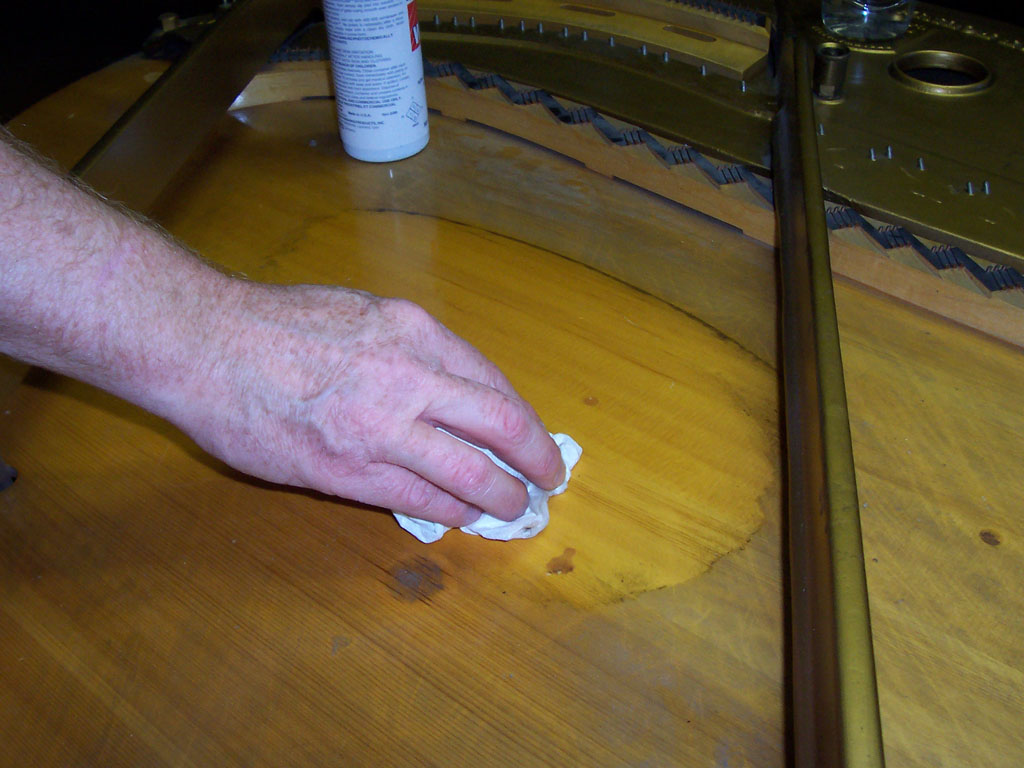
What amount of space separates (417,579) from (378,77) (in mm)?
549

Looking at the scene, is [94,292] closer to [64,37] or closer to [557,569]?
[557,569]

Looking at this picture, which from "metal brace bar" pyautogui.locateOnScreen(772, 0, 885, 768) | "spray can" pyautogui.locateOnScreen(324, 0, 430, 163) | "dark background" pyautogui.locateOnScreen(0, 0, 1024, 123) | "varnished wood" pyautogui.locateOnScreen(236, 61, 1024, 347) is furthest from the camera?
"dark background" pyautogui.locateOnScreen(0, 0, 1024, 123)

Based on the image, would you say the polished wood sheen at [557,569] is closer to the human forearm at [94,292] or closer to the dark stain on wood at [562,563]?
the dark stain on wood at [562,563]

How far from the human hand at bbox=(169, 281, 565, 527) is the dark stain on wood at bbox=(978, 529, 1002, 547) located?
29cm

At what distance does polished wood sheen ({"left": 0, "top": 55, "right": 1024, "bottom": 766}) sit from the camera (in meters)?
0.45

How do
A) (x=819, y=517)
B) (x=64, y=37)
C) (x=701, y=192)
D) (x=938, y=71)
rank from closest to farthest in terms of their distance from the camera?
(x=819, y=517) < (x=701, y=192) < (x=938, y=71) < (x=64, y=37)

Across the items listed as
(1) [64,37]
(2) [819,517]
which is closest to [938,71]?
(2) [819,517]

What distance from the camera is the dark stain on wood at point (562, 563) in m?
0.53

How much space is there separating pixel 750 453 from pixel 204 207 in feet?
2.06

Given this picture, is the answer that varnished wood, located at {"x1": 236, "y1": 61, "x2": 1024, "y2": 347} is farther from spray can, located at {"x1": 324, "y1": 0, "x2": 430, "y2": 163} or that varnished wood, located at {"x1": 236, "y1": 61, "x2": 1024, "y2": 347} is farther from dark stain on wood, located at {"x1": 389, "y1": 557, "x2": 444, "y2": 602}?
dark stain on wood, located at {"x1": 389, "y1": 557, "x2": 444, "y2": 602}

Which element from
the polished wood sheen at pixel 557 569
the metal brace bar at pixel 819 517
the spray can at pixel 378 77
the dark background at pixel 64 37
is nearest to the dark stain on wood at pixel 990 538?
the polished wood sheen at pixel 557 569

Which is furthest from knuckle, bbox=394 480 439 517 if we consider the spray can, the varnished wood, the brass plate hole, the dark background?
the dark background

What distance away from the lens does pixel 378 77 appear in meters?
0.83

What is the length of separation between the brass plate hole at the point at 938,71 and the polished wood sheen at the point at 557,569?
0.97ft
